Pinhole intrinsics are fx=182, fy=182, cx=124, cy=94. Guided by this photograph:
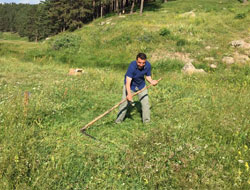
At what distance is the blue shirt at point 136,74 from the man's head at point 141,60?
4.7 inches

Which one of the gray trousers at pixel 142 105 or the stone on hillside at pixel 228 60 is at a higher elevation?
the stone on hillside at pixel 228 60

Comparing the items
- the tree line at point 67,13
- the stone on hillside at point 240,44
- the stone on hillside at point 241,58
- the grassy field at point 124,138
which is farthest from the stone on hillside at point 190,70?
the tree line at point 67,13

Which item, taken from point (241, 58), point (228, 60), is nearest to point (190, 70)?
point (228, 60)

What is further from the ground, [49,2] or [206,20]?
[49,2]

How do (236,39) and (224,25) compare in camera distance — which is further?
(224,25)

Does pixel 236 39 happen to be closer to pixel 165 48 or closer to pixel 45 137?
pixel 165 48

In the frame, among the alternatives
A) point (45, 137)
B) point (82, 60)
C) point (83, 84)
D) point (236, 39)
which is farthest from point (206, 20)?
point (45, 137)

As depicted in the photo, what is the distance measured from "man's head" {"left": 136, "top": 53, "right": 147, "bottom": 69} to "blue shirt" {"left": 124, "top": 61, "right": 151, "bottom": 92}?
119 millimetres

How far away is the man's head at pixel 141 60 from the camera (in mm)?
4734

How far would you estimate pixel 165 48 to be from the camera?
14828 mm

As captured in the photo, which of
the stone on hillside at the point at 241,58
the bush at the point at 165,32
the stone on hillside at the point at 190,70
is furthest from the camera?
the bush at the point at 165,32

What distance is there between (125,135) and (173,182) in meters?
1.85

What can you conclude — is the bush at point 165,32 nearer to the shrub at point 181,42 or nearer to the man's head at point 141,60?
the shrub at point 181,42

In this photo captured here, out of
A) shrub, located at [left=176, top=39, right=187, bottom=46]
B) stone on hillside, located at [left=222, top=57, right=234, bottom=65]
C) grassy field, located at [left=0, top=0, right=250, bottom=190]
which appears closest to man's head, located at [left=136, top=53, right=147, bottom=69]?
grassy field, located at [left=0, top=0, right=250, bottom=190]
